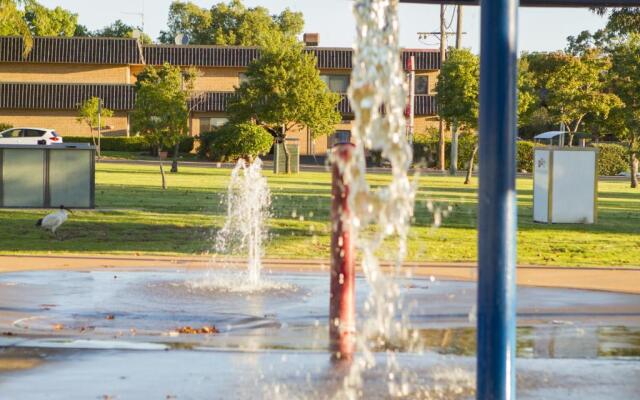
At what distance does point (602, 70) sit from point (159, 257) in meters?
46.5

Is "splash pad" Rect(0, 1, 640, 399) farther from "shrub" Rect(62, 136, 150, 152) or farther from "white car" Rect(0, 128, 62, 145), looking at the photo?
"shrub" Rect(62, 136, 150, 152)

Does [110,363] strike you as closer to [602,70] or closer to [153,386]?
[153,386]

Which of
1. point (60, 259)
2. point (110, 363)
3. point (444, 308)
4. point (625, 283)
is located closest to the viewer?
point (110, 363)

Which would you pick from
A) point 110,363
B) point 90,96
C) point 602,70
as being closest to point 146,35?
point 90,96

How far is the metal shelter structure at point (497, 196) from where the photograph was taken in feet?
16.6

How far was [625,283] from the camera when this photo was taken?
13406mm

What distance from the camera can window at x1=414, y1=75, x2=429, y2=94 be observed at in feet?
244

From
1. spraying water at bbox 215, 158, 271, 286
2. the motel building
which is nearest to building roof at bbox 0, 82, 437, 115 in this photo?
the motel building

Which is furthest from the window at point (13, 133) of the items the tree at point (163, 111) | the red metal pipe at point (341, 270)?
the red metal pipe at point (341, 270)

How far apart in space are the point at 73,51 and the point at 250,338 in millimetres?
65189

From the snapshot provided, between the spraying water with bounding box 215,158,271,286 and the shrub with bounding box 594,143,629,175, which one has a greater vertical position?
the shrub with bounding box 594,143,629,175

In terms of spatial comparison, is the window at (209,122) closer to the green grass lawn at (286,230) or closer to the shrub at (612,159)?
the shrub at (612,159)

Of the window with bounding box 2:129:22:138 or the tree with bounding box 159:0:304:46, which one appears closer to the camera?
the window with bounding box 2:129:22:138

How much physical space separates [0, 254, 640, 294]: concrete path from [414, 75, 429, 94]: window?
2338 inches
